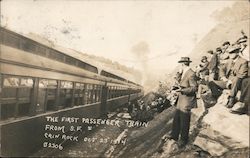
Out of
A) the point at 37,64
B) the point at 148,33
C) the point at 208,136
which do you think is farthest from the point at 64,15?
the point at 208,136

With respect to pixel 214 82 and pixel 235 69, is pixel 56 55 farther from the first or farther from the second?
pixel 235 69

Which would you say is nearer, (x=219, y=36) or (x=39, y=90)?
(x=219, y=36)

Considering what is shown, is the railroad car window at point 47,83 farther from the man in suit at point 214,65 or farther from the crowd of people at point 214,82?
the man in suit at point 214,65

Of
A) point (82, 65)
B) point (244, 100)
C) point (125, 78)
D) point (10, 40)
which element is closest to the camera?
point (244, 100)

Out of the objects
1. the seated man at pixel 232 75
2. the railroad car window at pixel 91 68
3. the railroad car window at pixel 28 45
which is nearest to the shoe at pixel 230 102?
the seated man at pixel 232 75

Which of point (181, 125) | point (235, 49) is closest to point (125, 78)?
point (181, 125)

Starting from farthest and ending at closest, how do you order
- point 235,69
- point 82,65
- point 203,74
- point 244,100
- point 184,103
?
point 82,65
point 184,103
point 203,74
point 235,69
point 244,100
